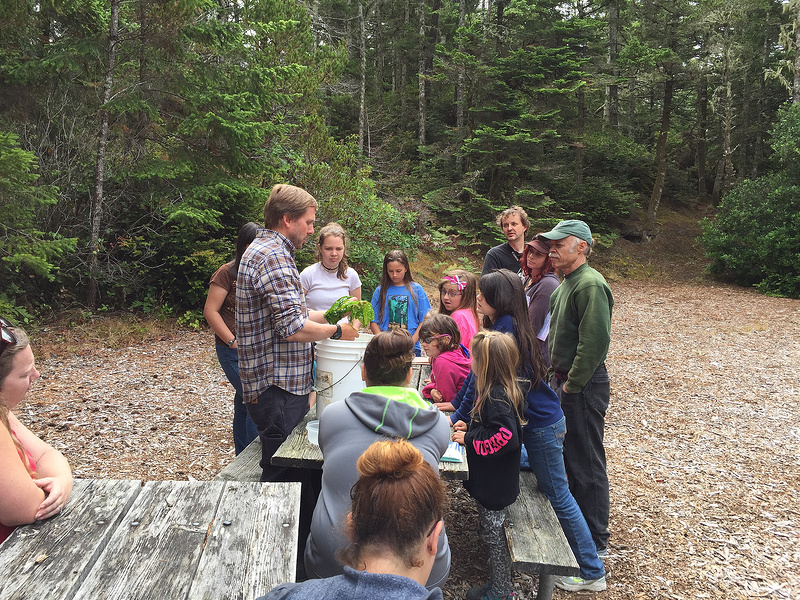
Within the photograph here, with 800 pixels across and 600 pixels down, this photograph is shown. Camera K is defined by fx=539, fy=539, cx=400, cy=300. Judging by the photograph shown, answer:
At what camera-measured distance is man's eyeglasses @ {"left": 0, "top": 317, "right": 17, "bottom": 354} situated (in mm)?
1831

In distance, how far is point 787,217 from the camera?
15.9m

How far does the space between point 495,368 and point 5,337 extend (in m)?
2.04

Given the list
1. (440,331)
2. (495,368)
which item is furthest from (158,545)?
(440,331)

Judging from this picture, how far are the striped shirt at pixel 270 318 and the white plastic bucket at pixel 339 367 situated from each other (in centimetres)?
15

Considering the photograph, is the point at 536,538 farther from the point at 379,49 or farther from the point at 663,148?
the point at 379,49

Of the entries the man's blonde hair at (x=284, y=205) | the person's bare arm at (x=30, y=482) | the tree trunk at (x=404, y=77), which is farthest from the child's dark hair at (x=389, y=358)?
the tree trunk at (x=404, y=77)

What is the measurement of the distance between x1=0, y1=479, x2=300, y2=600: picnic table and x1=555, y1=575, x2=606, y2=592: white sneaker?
206 cm

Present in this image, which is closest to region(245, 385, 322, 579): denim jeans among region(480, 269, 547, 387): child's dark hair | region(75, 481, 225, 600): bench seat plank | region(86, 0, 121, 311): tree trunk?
region(75, 481, 225, 600): bench seat plank

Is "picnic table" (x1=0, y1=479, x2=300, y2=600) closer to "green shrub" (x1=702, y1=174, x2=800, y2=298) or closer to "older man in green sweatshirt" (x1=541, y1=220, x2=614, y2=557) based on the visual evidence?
"older man in green sweatshirt" (x1=541, y1=220, x2=614, y2=557)

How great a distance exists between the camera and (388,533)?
1.35 meters

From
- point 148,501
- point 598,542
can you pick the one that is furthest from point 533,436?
point 148,501

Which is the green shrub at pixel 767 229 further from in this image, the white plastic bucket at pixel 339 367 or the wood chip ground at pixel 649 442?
the white plastic bucket at pixel 339 367

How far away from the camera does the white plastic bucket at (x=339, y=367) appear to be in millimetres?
2840

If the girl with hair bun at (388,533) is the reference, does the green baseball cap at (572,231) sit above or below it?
above
